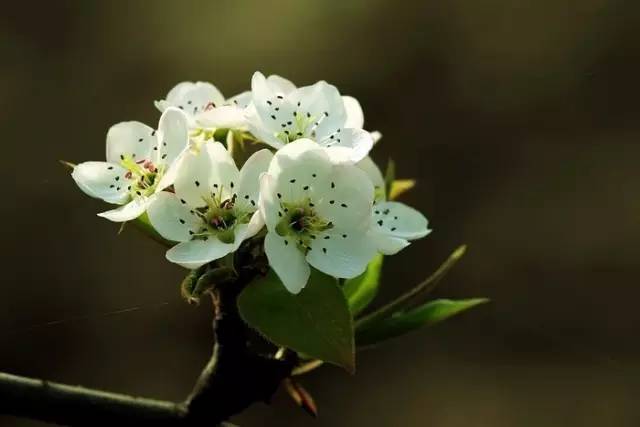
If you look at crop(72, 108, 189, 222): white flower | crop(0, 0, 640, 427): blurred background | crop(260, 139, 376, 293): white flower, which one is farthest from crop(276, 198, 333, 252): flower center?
crop(0, 0, 640, 427): blurred background

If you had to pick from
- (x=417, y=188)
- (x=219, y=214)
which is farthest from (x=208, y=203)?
(x=417, y=188)

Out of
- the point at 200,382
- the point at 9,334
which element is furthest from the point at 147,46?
the point at 200,382

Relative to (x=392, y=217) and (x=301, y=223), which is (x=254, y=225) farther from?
(x=392, y=217)

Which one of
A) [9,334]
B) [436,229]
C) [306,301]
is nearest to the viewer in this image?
[306,301]

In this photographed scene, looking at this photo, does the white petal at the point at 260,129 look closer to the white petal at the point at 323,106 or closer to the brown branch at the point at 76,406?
the white petal at the point at 323,106

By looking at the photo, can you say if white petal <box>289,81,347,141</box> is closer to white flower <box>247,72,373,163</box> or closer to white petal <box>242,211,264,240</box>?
white flower <box>247,72,373,163</box>

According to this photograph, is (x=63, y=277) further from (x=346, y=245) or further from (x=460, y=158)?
(x=346, y=245)

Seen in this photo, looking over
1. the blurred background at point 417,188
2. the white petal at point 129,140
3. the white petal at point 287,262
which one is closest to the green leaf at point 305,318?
the white petal at point 287,262
